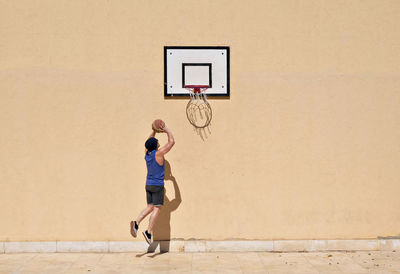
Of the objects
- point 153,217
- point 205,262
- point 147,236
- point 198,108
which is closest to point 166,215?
point 153,217

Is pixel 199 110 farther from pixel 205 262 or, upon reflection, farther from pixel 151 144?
pixel 205 262

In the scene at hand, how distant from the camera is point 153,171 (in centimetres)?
823

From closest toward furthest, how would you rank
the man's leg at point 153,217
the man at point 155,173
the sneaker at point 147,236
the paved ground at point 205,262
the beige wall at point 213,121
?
the paved ground at point 205,262
the sneaker at point 147,236
the man's leg at point 153,217
the man at point 155,173
the beige wall at point 213,121

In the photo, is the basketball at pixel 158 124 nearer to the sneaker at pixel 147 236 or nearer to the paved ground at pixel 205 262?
the sneaker at pixel 147 236

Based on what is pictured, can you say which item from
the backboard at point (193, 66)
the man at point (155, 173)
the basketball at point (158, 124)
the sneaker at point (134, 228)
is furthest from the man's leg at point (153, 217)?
the backboard at point (193, 66)

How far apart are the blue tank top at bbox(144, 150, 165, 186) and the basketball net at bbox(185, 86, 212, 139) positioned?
911 millimetres

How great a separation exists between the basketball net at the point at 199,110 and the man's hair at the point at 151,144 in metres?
0.78

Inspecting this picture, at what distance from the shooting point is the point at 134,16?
8.64 metres

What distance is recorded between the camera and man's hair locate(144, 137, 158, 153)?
8.22m

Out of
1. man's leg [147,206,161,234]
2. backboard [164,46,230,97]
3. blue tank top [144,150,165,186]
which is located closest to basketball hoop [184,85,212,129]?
backboard [164,46,230,97]

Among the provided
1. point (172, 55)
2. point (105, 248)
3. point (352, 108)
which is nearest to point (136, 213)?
point (105, 248)

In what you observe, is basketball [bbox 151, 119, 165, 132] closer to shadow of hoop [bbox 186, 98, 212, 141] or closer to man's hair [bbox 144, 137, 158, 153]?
man's hair [bbox 144, 137, 158, 153]

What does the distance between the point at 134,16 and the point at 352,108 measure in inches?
151

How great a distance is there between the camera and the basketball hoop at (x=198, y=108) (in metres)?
8.71
